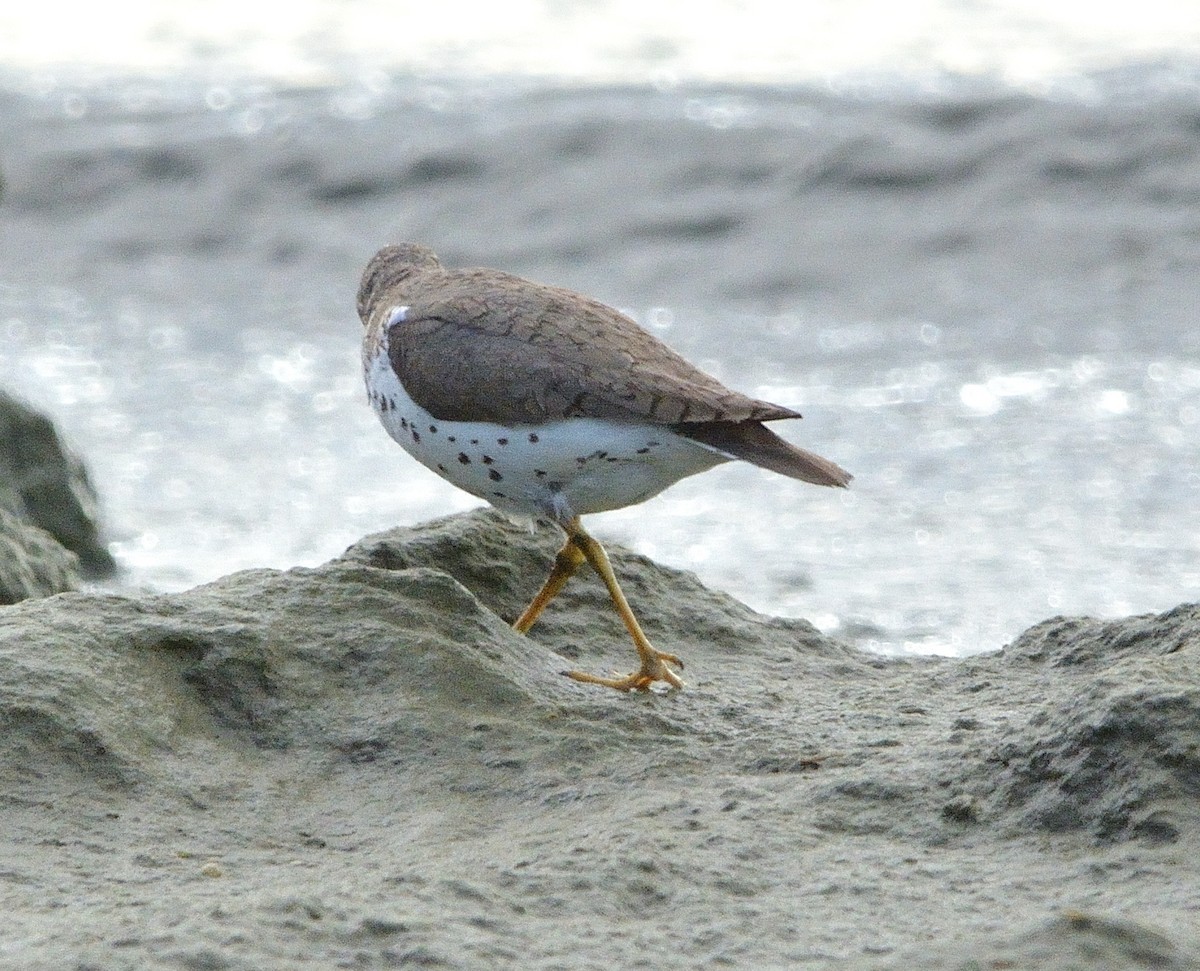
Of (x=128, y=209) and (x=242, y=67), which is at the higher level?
(x=242, y=67)

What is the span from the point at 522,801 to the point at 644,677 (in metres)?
0.94

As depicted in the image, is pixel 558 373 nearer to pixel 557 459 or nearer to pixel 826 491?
pixel 557 459

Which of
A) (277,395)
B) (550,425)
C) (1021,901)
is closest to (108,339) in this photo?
(277,395)

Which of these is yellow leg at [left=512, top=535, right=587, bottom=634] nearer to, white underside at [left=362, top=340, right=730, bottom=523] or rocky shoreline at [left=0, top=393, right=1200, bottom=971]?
white underside at [left=362, top=340, right=730, bottom=523]

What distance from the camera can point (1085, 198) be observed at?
1357cm

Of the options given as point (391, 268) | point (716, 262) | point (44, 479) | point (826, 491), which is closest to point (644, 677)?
point (391, 268)

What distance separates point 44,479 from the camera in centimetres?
776

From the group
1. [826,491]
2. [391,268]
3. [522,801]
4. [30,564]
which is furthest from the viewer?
[826,491]

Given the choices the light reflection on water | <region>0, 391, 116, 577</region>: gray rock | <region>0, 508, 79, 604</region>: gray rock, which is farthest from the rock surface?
<region>0, 391, 116, 577</region>: gray rock

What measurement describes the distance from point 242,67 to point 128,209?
2.96 meters

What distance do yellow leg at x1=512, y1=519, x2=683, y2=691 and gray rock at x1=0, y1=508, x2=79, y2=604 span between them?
2020mm

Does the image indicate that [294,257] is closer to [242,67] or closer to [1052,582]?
[242,67]

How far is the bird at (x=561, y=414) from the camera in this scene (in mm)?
4660

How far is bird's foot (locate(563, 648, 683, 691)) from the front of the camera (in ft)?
15.2
